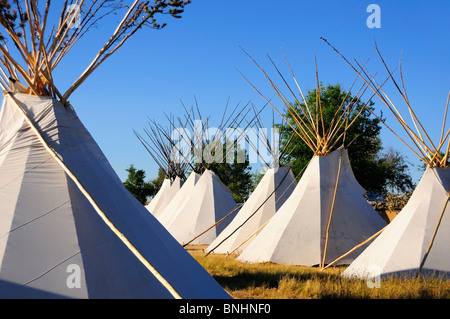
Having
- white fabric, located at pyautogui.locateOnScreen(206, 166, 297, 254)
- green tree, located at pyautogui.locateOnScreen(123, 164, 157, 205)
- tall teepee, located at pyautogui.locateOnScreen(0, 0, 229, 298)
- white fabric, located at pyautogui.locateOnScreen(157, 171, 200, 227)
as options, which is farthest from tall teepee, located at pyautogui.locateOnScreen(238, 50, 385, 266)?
green tree, located at pyautogui.locateOnScreen(123, 164, 157, 205)

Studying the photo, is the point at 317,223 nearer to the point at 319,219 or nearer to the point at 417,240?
the point at 319,219

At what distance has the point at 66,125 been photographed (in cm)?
389

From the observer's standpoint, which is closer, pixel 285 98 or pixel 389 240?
pixel 389 240

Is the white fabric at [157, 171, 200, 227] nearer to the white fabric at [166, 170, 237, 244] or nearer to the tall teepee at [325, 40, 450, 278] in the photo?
the white fabric at [166, 170, 237, 244]

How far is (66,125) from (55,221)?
1010 mm

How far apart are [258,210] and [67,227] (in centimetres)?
791

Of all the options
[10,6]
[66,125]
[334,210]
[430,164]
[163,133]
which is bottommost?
[334,210]

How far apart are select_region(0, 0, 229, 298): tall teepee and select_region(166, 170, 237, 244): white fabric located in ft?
33.4

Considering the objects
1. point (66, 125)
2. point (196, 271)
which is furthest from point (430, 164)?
point (66, 125)

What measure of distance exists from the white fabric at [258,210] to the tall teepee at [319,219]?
1965 millimetres

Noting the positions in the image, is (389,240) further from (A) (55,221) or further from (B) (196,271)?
(A) (55,221)

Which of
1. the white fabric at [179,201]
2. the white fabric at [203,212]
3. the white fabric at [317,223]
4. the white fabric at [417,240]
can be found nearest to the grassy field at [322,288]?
the white fabric at [417,240]

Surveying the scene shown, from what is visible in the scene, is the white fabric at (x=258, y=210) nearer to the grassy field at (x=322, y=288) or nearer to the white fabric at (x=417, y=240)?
the grassy field at (x=322, y=288)
